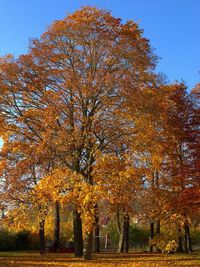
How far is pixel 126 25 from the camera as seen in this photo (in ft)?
84.0

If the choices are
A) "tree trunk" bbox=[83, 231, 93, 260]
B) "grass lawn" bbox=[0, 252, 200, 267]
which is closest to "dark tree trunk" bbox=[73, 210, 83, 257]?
"grass lawn" bbox=[0, 252, 200, 267]

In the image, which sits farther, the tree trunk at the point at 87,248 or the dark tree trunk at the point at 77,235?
the dark tree trunk at the point at 77,235

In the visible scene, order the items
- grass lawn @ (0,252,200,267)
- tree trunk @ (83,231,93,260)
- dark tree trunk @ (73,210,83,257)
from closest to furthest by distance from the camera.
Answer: grass lawn @ (0,252,200,267) → tree trunk @ (83,231,93,260) → dark tree trunk @ (73,210,83,257)

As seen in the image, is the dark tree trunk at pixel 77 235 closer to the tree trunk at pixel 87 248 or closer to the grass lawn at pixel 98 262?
the grass lawn at pixel 98 262

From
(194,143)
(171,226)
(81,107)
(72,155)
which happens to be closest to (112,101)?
(81,107)

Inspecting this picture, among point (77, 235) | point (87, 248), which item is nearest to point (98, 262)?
point (87, 248)

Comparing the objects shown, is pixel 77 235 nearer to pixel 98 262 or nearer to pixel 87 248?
pixel 87 248

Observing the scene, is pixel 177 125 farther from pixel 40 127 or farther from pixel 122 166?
pixel 40 127

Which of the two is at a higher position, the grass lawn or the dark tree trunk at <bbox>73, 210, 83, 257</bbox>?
the dark tree trunk at <bbox>73, 210, 83, 257</bbox>

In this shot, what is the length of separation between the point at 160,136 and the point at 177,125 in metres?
1.55

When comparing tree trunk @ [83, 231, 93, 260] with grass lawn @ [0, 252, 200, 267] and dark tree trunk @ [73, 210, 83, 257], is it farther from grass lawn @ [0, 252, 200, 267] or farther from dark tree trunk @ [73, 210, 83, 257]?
dark tree trunk @ [73, 210, 83, 257]

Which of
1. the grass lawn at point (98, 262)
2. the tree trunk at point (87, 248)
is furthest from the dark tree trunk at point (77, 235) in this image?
the tree trunk at point (87, 248)

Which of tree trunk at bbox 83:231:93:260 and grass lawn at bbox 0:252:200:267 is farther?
tree trunk at bbox 83:231:93:260

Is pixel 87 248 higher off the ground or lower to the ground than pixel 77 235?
lower
